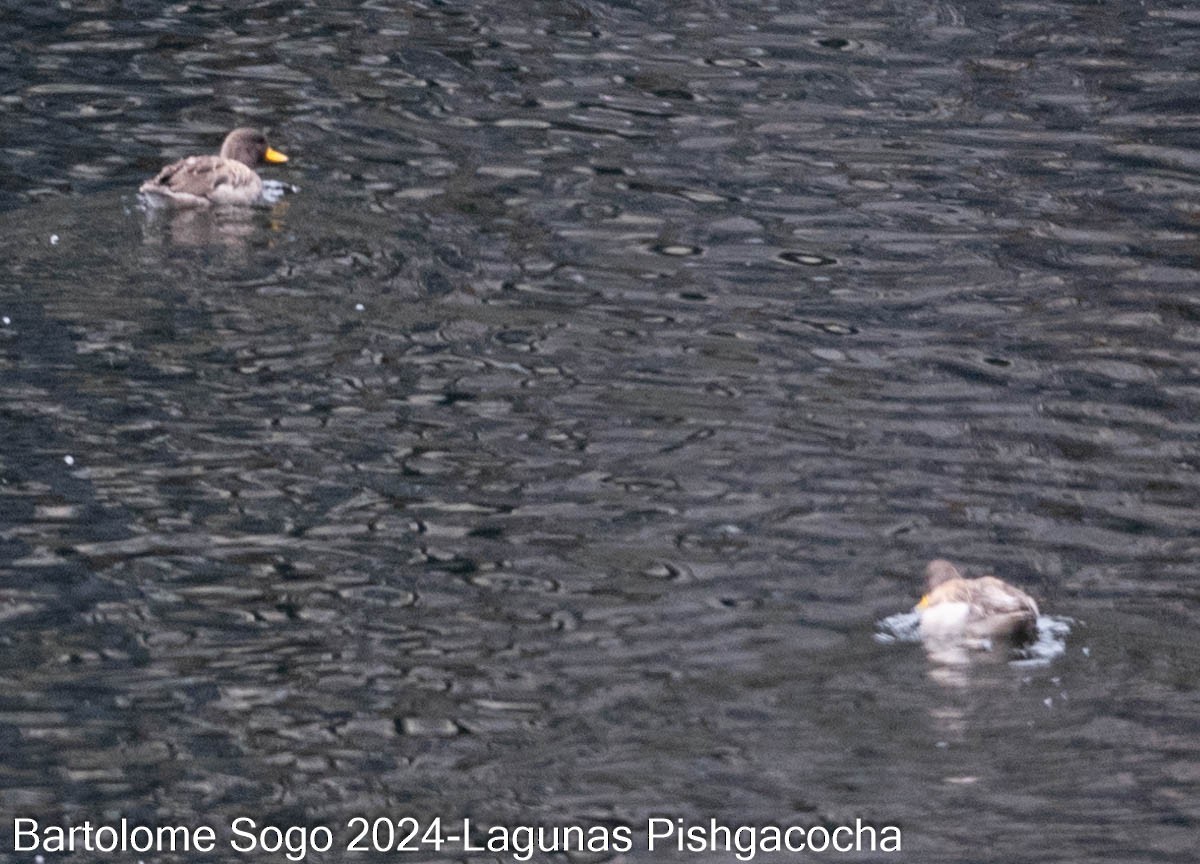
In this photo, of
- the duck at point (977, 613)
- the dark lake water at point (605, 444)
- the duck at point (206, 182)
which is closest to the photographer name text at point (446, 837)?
the dark lake water at point (605, 444)

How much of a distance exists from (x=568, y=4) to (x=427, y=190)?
18.4 ft

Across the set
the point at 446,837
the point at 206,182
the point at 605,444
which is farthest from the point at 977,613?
the point at 206,182

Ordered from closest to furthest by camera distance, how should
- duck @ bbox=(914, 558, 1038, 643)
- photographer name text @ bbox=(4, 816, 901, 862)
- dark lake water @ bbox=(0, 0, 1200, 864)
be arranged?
photographer name text @ bbox=(4, 816, 901, 862)
dark lake water @ bbox=(0, 0, 1200, 864)
duck @ bbox=(914, 558, 1038, 643)

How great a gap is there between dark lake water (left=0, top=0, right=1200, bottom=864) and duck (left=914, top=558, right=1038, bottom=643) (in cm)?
14

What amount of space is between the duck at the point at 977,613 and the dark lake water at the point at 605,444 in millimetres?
144

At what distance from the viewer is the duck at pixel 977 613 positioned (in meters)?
7.68

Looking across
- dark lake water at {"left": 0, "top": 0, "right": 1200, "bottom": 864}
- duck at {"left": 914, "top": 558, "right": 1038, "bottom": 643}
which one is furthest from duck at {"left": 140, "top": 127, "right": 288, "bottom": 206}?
duck at {"left": 914, "top": 558, "right": 1038, "bottom": 643}

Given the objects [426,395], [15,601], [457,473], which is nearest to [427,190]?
[426,395]

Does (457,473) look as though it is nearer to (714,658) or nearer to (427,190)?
(714,658)

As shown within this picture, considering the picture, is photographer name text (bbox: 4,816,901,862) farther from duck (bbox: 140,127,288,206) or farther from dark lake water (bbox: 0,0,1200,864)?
duck (bbox: 140,127,288,206)

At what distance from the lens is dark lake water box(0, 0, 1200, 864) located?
707 cm

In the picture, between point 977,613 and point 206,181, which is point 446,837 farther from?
point 206,181

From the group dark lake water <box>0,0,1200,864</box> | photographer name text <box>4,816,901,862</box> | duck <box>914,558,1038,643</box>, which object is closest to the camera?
photographer name text <box>4,816,901,862</box>

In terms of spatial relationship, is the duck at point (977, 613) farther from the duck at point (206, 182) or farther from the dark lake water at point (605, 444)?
the duck at point (206, 182)
